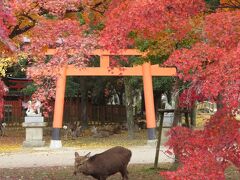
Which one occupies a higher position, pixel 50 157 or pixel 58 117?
pixel 58 117

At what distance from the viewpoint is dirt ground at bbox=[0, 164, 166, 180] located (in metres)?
11.3

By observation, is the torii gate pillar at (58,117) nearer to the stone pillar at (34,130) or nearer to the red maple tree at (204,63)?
the stone pillar at (34,130)

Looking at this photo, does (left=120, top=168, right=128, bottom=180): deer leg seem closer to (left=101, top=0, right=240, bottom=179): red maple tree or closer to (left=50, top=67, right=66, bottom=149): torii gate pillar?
(left=101, top=0, right=240, bottom=179): red maple tree

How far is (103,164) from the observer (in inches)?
396

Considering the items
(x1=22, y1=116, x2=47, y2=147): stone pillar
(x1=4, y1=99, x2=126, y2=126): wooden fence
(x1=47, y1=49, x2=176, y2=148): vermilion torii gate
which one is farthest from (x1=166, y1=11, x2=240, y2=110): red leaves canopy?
(x1=4, y1=99, x2=126, y2=126): wooden fence

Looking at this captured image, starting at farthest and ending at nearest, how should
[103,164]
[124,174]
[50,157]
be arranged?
[50,157] → [124,174] → [103,164]

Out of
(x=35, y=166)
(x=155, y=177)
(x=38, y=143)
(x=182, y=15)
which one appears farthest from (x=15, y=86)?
(x=182, y=15)

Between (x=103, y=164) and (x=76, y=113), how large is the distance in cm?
1869

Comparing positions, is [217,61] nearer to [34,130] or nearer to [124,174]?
[124,174]

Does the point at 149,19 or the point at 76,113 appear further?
the point at 76,113

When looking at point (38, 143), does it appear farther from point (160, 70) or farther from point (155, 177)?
point (155, 177)

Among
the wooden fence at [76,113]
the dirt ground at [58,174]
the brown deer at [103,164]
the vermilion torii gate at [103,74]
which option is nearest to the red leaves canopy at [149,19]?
the brown deer at [103,164]

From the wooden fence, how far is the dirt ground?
15.5 meters

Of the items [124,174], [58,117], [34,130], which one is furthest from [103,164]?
[34,130]
